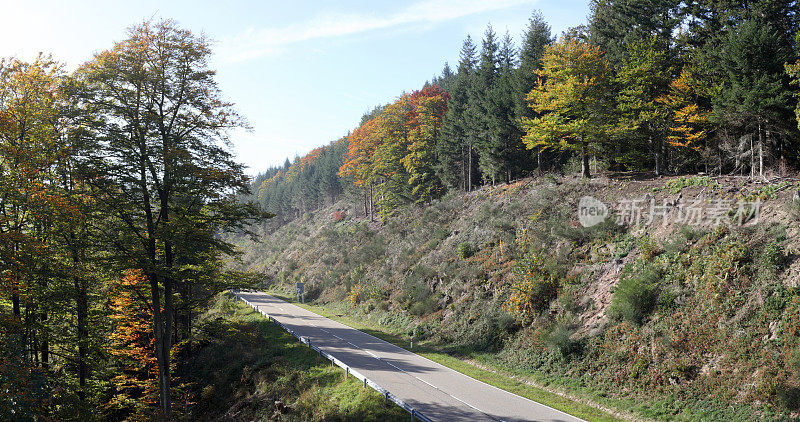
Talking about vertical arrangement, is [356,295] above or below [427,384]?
below

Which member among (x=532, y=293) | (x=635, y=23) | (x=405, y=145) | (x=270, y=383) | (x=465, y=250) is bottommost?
(x=270, y=383)

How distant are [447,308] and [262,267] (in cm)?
5134

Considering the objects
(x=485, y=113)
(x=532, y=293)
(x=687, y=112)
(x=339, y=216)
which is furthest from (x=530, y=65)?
(x=339, y=216)

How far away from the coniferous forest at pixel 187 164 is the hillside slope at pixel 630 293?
808 millimetres

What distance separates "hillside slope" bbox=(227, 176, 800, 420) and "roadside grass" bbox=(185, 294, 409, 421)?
22.4 ft

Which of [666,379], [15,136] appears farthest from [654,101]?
[15,136]

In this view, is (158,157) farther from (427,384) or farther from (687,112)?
(687,112)

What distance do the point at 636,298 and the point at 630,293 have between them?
0.26 meters

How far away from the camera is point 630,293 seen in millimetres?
15367

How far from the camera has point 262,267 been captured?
2682 inches

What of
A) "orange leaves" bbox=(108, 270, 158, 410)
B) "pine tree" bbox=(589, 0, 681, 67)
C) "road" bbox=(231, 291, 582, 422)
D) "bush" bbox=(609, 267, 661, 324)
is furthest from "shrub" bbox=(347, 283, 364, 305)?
"pine tree" bbox=(589, 0, 681, 67)

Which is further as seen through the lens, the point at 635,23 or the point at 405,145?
the point at 405,145

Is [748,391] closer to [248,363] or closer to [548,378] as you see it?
[548,378]

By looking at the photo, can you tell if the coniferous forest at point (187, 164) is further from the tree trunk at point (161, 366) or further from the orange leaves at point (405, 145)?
the orange leaves at point (405, 145)
